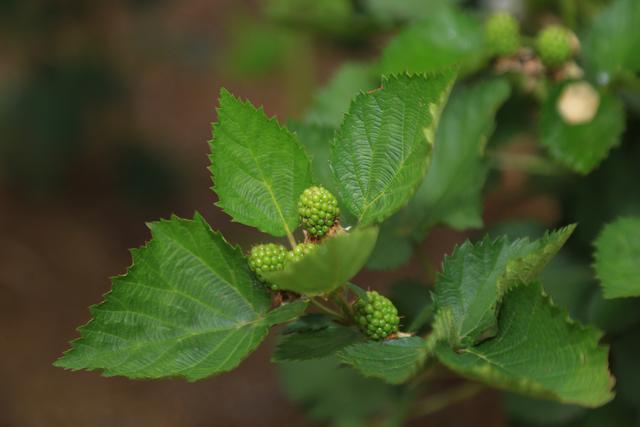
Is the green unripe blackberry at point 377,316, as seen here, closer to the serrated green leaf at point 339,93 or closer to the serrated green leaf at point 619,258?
the serrated green leaf at point 619,258

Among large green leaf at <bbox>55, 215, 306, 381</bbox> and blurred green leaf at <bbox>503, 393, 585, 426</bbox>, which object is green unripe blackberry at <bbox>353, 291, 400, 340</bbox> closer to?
large green leaf at <bbox>55, 215, 306, 381</bbox>

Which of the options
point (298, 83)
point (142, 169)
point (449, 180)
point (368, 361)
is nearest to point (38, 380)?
point (142, 169)

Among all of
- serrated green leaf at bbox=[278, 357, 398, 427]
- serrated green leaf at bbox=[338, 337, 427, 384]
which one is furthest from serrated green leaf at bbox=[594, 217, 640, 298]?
serrated green leaf at bbox=[278, 357, 398, 427]

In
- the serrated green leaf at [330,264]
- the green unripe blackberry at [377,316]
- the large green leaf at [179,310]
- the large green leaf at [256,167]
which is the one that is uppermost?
the large green leaf at [256,167]

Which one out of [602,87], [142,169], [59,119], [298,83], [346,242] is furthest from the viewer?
[142,169]

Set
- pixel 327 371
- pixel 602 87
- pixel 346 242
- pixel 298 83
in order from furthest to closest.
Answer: pixel 298 83
pixel 327 371
pixel 602 87
pixel 346 242

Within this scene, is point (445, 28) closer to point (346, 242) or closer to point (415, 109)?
point (415, 109)

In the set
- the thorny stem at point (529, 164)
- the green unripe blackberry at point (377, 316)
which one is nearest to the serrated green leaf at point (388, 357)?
the green unripe blackberry at point (377, 316)
